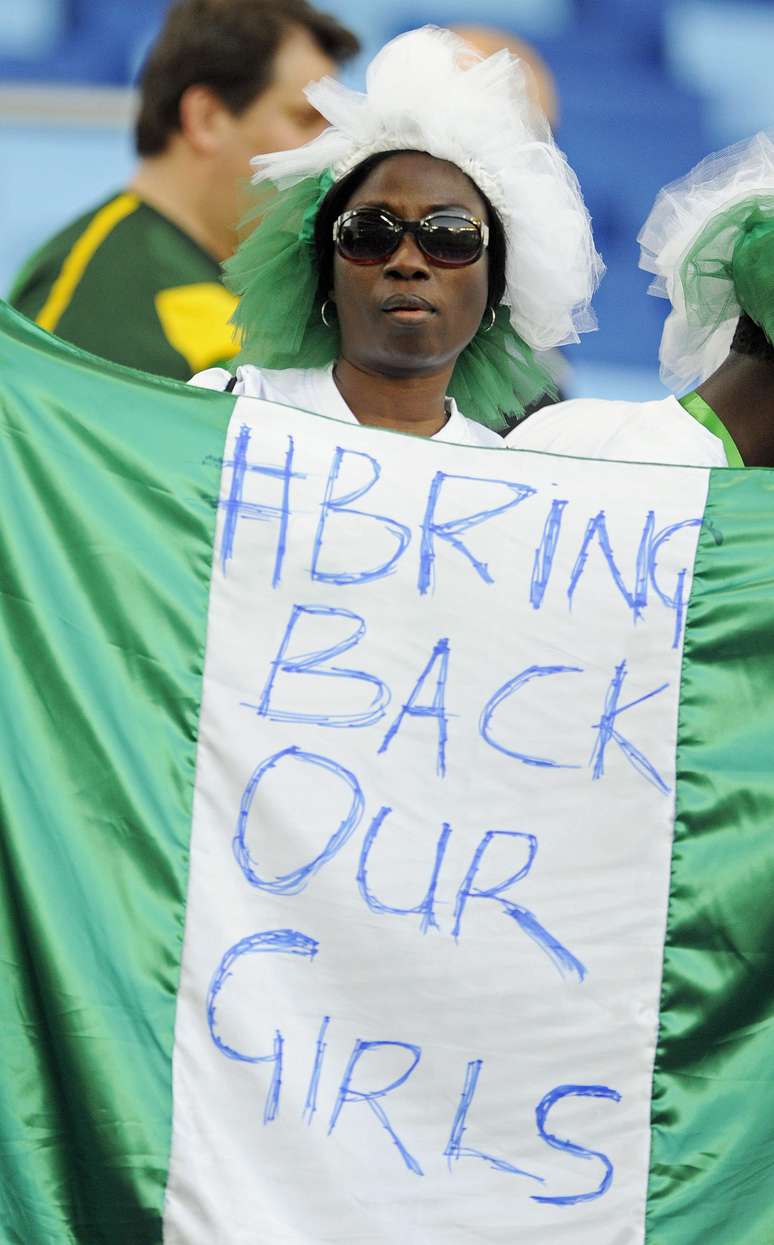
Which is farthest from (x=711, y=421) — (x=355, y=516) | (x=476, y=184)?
(x=355, y=516)

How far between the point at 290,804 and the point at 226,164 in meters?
2.14

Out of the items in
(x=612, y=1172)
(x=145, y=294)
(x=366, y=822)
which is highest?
(x=145, y=294)

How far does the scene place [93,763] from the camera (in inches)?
106

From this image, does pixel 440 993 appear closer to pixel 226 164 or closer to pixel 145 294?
pixel 145 294

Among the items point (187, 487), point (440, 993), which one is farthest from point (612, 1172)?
point (187, 487)

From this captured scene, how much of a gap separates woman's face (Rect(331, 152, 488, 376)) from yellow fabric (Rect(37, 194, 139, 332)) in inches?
37.2

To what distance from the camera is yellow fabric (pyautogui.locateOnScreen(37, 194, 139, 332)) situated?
4223 mm

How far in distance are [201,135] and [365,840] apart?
7.28 ft

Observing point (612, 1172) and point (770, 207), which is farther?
point (770, 207)

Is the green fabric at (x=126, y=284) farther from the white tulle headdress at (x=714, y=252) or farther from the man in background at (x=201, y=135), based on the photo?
the white tulle headdress at (x=714, y=252)

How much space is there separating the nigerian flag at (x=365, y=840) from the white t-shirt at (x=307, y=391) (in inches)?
18.9

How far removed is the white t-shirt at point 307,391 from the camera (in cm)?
337

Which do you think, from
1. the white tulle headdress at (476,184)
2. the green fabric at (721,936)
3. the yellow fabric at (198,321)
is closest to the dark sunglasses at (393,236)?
the white tulle headdress at (476,184)

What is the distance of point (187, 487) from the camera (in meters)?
2.84
